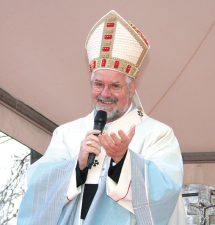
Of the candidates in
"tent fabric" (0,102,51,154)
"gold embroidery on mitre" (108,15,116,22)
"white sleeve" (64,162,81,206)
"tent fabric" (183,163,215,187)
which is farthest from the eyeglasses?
"tent fabric" (183,163,215,187)

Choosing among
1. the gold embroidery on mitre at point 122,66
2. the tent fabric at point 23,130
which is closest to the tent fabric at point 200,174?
the tent fabric at point 23,130

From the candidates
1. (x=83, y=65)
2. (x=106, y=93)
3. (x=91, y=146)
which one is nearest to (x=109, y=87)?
(x=106, y=93)

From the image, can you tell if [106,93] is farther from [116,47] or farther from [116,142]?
[116,142]

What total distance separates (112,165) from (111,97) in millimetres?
650

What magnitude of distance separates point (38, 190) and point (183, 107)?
3.02 m

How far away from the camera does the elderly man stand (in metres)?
2.17

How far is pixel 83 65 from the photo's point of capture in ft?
15.6

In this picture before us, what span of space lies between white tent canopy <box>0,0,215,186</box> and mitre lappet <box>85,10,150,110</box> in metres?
1.37

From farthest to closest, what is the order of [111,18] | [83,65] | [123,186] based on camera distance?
[83,65], [111,18], [123,186]

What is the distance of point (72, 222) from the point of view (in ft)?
8.01

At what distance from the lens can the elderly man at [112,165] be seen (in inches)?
85.3

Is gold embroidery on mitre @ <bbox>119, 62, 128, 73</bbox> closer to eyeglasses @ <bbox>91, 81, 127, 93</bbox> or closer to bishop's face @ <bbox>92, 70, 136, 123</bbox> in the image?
bishop's face @ <bbox>92, 70, 136, 123</bbox>

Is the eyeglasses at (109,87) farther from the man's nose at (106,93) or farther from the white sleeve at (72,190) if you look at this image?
the white sleeve at (72,190)

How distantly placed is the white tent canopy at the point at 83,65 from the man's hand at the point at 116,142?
231cm
